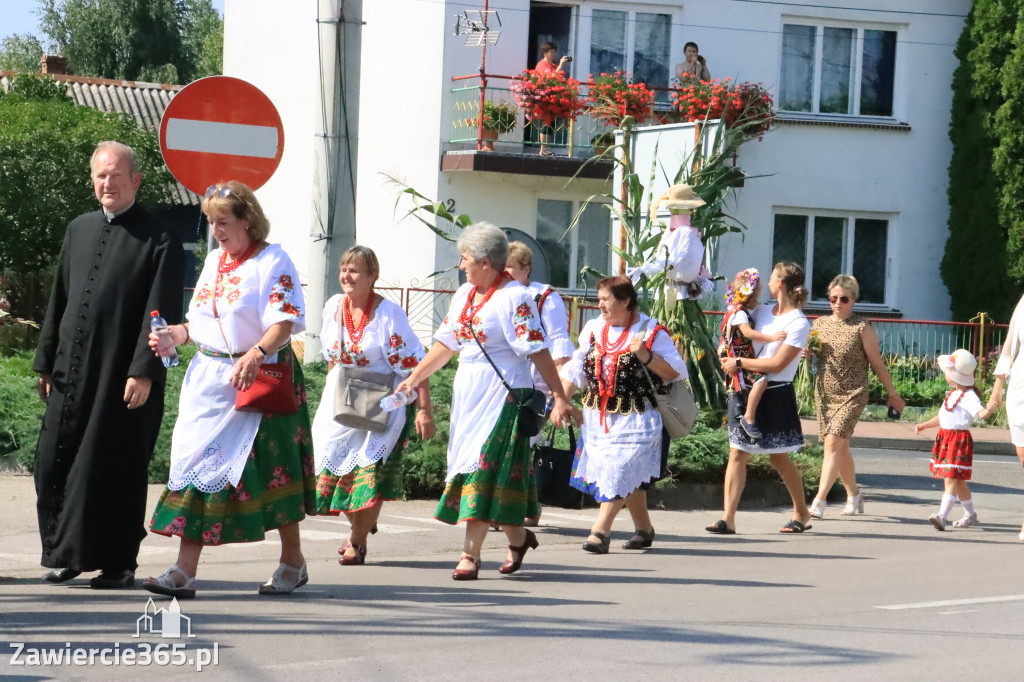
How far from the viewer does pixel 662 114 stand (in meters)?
22.9

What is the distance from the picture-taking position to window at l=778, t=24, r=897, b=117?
2412cm

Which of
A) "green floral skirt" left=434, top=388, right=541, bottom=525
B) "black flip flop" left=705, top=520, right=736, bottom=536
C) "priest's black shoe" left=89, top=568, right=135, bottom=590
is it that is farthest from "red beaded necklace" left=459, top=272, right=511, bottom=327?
"black flip flop" left=705, top=520, right=736, bottom=536

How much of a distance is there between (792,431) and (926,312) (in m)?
14.6

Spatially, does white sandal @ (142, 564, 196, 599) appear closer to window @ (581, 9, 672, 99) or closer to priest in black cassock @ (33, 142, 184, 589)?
priest in black cassock @ (33, 142, 184, 589)

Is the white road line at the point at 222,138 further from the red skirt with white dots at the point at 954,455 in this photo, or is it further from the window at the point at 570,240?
the window at the point at 570,240

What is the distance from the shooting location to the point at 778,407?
35.2 ft

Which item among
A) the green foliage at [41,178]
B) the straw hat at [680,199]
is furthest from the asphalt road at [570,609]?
the green foliage at [41,178]

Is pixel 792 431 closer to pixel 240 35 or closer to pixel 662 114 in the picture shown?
pixel 662 114

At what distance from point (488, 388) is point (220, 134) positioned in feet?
7.05

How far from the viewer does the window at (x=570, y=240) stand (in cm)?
2366

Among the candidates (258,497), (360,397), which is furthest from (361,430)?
(258,497)

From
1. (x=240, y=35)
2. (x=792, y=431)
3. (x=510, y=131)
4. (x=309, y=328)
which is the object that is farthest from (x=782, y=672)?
(x=240, y=35)

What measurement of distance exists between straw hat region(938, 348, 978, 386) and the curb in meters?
7.17

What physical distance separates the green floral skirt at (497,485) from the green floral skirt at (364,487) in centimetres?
50
